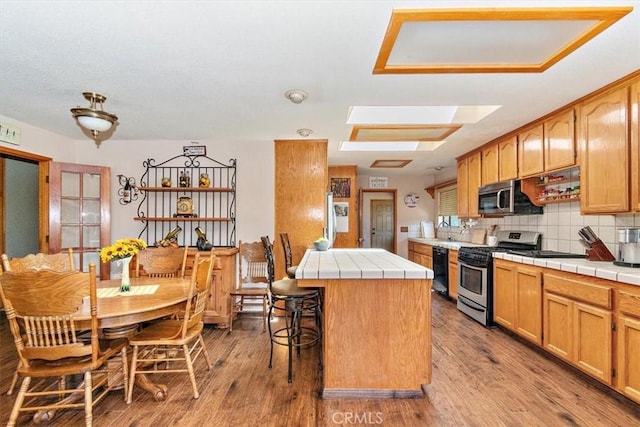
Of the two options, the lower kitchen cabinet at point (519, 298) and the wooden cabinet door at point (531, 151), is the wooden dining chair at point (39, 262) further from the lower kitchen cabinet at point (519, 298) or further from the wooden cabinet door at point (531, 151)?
the wooden cabinet door at point (531, 151)

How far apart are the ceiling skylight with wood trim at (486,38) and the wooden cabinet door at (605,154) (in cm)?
78

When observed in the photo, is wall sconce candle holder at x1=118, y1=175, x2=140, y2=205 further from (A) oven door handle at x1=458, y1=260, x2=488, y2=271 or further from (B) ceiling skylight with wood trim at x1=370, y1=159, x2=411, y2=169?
(A) oven door handle at x1=458, y1=260, x2=488, y2=271

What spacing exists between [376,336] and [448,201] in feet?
15.7

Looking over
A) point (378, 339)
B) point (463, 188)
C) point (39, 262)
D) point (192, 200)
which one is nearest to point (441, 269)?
point (463, 188)

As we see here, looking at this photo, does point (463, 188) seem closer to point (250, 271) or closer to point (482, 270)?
point (482, 270)

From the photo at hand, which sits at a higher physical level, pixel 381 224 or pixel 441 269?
pixel 381 224

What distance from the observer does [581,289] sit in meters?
2.43

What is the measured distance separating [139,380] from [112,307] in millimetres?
665

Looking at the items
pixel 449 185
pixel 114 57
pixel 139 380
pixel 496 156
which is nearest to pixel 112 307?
pixel 139 380

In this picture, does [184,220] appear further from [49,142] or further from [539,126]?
[539,126]

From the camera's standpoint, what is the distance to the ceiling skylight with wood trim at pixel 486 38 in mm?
1690

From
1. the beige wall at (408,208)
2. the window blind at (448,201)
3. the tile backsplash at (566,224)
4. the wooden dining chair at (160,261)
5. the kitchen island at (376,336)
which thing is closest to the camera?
the kitchen island at (376,336)

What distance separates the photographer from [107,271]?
13.4 ft

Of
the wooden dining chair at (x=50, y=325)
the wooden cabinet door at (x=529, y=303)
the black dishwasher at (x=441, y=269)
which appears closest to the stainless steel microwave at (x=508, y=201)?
the wooden cabinet door at (x=529, y=303)
